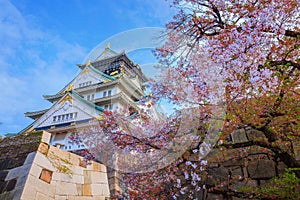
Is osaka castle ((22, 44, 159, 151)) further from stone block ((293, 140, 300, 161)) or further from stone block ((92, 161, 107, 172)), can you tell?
stone block ((293, 140, 300, 161))

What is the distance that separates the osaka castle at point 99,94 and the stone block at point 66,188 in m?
1.21

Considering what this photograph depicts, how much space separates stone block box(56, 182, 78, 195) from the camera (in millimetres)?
2709

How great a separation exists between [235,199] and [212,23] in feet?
8.68

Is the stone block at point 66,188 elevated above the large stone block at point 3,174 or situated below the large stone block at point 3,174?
below

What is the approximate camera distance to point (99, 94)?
696 cm

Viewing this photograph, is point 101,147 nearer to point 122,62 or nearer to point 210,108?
point 122,62

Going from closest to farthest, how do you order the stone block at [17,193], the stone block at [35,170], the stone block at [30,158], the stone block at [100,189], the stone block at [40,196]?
the stone block at [17,193]
the stone block at [40,196]
the stone block at [35,170]
the stone block at [30,158]
the stone block at [100,189]

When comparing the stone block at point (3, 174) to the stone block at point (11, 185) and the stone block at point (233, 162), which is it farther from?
the stone block at point (233, 162)

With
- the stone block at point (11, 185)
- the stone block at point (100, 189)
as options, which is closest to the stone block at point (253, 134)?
the stone block at point (100, 189)

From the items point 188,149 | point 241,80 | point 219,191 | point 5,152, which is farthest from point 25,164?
point 241,80

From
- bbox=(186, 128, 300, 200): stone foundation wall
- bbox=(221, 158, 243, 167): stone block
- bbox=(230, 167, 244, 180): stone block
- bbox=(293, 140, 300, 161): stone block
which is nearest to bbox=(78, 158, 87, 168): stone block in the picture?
bbox=(186, 128, 300, 200): stone foundation wall

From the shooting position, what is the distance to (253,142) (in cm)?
261

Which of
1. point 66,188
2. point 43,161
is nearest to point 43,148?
point 43,161

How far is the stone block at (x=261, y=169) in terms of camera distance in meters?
2.90
